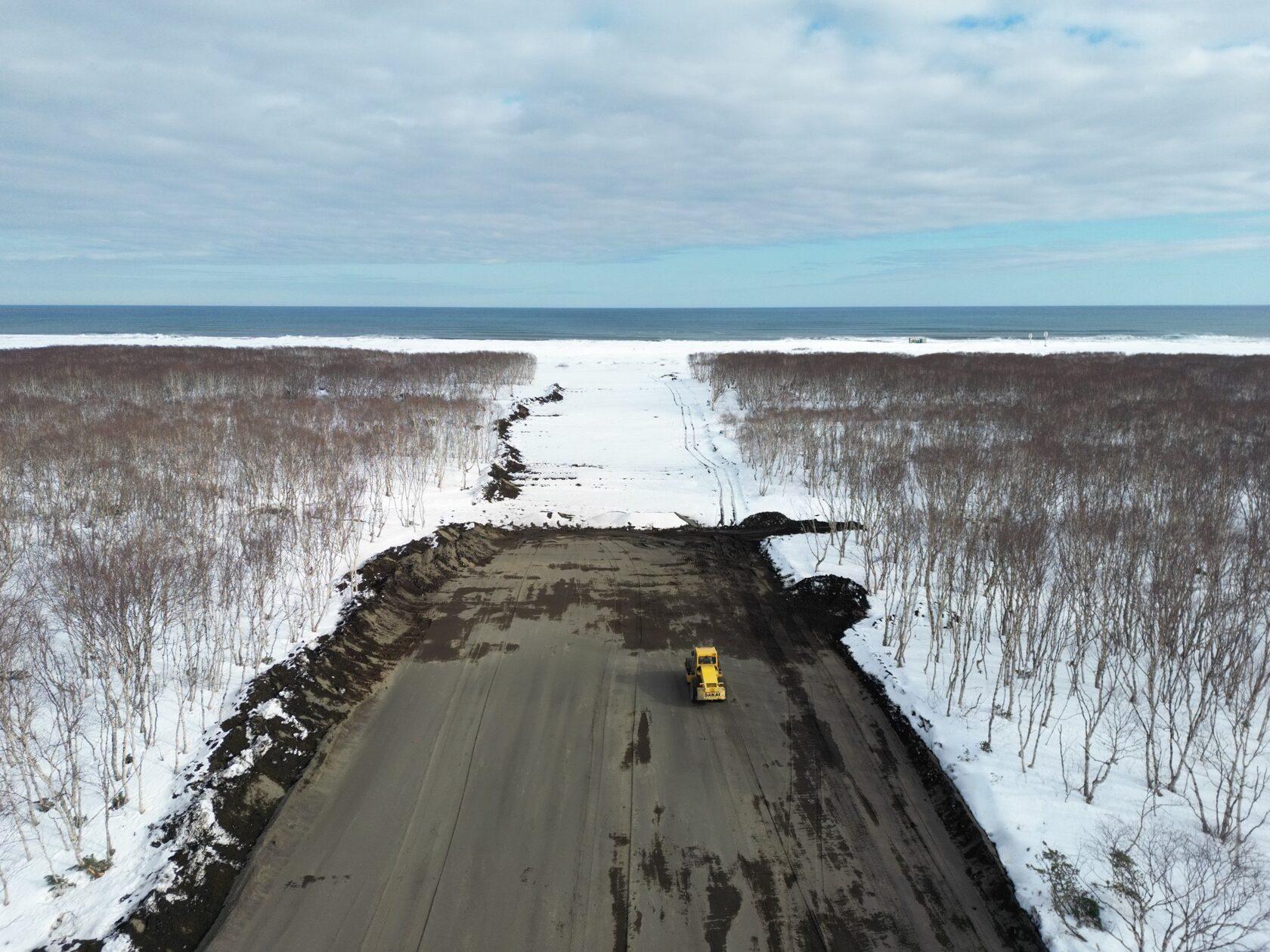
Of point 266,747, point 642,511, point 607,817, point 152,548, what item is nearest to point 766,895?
point 607,817

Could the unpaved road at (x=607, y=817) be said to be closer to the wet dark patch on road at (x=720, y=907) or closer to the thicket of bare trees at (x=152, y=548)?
the wet dark patch on road at (x=720, y=907)

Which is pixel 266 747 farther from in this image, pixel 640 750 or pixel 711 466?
pixel 711 466

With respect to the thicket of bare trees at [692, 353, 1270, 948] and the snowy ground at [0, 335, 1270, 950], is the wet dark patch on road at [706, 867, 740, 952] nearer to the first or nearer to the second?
the snowy ground at [0, 335, 1270, 950]

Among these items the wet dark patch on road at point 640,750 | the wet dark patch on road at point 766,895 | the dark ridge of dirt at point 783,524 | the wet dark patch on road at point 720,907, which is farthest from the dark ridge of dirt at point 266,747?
the dark ridge of dirt at point 783,524

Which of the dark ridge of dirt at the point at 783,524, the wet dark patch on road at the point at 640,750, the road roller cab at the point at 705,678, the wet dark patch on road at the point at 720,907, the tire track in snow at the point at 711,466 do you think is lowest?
the wet dark patch on road at the point at 720,907

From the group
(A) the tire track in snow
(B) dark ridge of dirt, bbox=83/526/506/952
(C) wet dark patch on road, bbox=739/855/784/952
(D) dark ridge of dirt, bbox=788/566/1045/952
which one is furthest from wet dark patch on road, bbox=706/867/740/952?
(A) the tire track in snow

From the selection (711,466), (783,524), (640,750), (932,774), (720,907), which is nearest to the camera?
(720,907)

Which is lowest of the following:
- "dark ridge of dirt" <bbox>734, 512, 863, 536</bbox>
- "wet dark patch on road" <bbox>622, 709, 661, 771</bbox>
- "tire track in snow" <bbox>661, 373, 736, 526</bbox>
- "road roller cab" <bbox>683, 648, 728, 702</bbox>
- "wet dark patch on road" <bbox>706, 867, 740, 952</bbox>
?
"wet dark patch on road" <bbox>706, 867, 740, 952</bbox>
